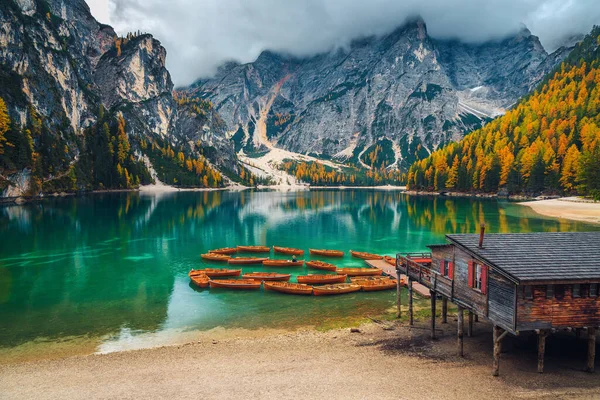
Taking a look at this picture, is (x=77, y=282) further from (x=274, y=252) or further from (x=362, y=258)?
(x=362, y=258)

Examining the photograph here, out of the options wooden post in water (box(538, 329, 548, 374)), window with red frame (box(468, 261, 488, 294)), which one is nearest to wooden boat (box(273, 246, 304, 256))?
window with red frame (box(468, 261, 488, 294))

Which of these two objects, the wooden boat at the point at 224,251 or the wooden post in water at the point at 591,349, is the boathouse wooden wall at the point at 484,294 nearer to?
the wooden post in water at the point at 591,349

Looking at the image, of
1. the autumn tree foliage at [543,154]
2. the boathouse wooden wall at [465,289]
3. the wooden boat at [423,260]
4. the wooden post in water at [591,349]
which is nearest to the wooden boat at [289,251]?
the wooden boat at [423,260]

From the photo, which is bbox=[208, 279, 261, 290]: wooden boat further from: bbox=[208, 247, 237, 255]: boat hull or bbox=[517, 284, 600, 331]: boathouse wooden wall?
bbox=[517, 284, 600, 331]: boathouse wooden wall

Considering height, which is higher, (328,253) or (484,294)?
(484,294)

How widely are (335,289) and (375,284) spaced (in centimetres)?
499

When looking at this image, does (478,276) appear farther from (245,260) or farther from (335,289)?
(245,260)

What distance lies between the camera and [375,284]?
44.0m

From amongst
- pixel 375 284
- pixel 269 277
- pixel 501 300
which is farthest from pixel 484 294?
pixel 269 277

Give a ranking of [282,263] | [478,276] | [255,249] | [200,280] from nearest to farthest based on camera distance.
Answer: [478,276], [200,280], [282,263], [255,249]

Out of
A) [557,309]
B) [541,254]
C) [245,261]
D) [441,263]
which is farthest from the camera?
[245,261]

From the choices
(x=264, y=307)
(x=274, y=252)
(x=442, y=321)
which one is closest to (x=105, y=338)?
(x=264, y=307)

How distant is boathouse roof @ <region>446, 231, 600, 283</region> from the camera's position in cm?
2123

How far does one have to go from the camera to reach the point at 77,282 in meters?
49.2
